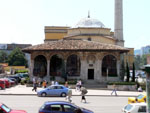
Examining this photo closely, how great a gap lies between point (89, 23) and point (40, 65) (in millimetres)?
17961

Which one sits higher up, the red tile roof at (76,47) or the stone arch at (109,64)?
the red tile roof at (76,47)

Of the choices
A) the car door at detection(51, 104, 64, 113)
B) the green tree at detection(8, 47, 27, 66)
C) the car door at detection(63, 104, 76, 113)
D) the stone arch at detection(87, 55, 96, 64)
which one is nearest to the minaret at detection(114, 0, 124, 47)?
the stone arch at detection(87, 55, 96, 64)

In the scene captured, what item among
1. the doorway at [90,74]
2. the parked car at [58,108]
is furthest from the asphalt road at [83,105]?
the doorway at [90,74]

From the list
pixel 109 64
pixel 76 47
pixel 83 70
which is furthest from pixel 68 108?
pixel 109 64

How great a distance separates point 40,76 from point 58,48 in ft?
16.6

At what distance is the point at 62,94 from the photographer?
26453 millimetres

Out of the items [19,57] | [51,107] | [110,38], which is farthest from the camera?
[19,57]

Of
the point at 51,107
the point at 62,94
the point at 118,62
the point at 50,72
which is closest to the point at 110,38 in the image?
the point at 118,62

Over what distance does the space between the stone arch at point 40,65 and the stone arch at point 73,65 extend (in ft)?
11.6

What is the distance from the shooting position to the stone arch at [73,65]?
141 ft

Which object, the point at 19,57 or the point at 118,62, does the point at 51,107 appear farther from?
the point at 19,57

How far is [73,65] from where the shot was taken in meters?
43.3

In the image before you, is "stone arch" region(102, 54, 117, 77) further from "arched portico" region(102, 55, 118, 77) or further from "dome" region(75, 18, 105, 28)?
"dome" region(75, 18, 105, 28)

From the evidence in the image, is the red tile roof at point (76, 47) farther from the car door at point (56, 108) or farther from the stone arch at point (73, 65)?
the car door at point (56, 108)
